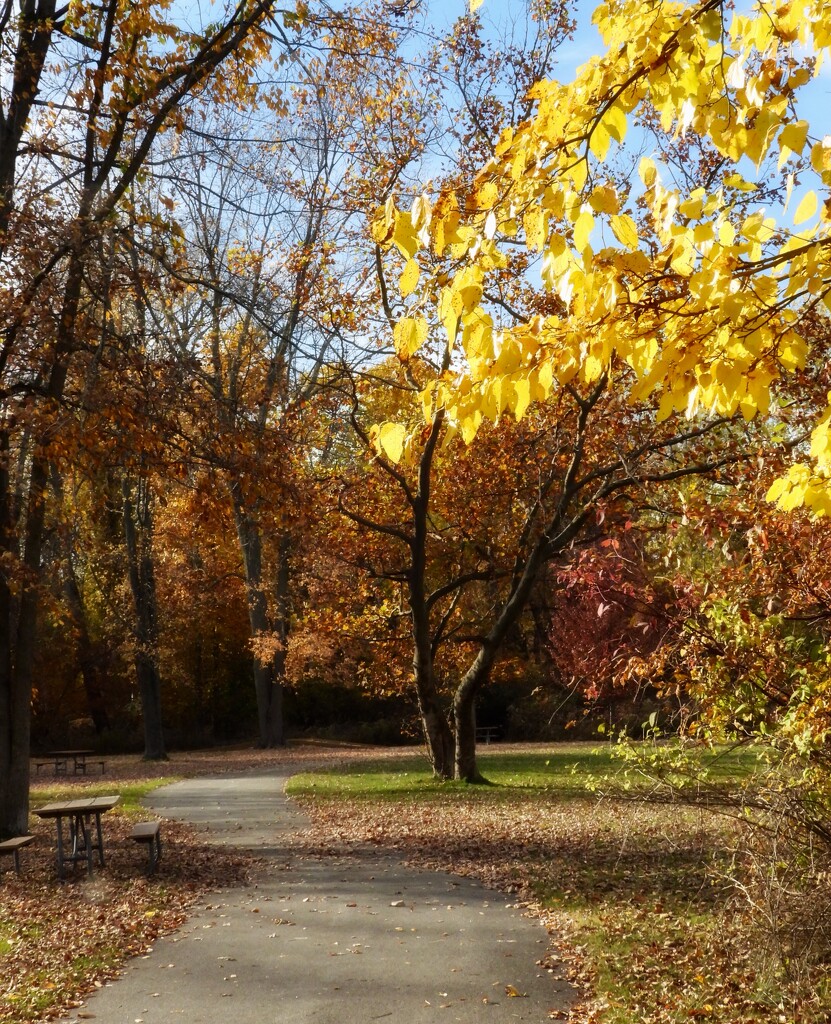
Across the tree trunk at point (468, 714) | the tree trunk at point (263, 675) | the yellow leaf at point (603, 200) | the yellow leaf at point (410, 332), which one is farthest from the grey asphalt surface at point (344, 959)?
the tree trunk at point (263, 675)

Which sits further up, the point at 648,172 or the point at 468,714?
the point at 648,172

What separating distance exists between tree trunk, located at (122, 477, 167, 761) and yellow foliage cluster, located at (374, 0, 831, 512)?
91.5 ft

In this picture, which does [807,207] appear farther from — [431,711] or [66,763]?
[66,763]

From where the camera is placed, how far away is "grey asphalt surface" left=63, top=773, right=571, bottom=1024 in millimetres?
5676

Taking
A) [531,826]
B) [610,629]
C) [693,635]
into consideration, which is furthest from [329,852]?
[610,629]

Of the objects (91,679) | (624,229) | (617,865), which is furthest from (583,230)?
(91,679)

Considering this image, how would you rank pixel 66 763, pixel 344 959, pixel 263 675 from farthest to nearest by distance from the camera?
pixel 263 675 < pixel 66 763 < pixel 344 959

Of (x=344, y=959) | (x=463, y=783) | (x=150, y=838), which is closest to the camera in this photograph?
(x=344, y=959)

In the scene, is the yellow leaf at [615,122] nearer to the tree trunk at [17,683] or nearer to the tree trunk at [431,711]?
the tree trunk at [17,683]

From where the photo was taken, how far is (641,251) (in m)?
3.51

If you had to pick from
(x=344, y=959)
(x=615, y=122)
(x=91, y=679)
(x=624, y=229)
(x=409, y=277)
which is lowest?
(x=344, y=959)

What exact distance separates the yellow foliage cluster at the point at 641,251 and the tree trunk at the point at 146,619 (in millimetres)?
27894

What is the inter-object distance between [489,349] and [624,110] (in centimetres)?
110

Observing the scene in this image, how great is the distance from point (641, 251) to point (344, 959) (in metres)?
5.14
